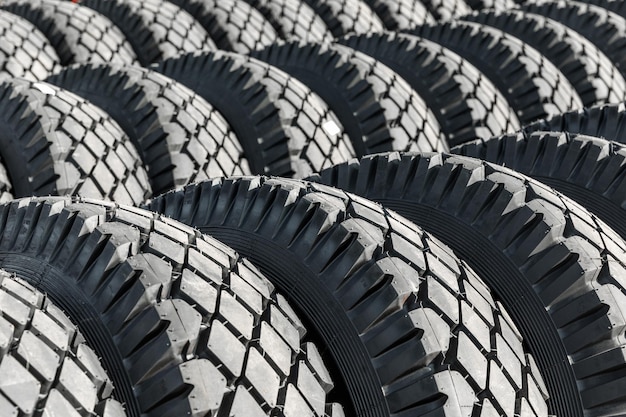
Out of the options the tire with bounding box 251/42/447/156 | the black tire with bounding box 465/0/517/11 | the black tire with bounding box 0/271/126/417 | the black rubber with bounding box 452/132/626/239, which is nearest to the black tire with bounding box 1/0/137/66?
the tire with bounding box 251/42/447/156

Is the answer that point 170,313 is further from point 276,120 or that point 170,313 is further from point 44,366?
point 276,120

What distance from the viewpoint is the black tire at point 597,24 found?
25.9 feet

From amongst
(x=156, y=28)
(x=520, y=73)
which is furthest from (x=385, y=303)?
(x=156, y=28)

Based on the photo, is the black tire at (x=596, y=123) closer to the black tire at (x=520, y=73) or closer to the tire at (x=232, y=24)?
the black tire at (x=520, y=73)

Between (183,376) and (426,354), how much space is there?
0.77 meters

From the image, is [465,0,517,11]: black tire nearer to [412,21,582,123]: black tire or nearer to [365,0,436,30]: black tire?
[365,0,436,30]: black tire

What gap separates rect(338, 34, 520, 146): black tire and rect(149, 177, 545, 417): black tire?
9.57 feet

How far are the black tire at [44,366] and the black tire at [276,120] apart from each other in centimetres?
292

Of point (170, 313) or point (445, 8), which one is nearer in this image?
point (170, 313)

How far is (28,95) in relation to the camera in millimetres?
5160

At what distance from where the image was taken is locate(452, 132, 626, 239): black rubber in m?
4.07

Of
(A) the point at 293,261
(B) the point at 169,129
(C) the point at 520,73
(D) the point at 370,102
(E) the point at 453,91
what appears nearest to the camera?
(A) the point at 293,261

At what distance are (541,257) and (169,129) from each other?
2650 millimetres

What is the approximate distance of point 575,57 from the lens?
23.6 ft
